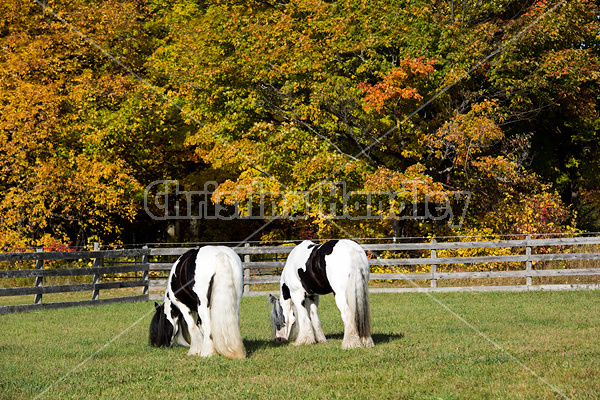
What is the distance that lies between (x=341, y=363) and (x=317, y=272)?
174 centimetres

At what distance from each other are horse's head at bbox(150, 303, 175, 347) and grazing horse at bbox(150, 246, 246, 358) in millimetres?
390

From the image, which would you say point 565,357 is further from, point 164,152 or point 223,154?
point 164,152

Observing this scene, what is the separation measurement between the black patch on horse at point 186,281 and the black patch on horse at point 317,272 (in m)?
1.52

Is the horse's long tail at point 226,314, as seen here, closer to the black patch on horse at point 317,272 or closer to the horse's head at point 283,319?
the black patch on horse at point 317,272

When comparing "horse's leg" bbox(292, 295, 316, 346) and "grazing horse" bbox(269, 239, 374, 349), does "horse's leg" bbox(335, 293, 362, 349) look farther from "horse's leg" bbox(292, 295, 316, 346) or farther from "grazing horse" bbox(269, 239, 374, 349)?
"horse's leg" bbox(292, 295, 316, 346)

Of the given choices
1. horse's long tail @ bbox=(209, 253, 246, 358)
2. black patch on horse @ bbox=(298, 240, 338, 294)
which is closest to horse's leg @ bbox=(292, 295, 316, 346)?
black patch on horse @ bbox=(298, 240, 338, 294)

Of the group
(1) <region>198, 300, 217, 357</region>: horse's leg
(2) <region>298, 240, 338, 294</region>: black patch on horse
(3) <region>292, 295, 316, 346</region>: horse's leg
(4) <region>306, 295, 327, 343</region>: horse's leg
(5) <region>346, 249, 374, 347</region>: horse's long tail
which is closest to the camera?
(1) <region>198, 300, 217, 357</region>: horse's leg

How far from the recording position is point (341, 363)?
24.2 feet

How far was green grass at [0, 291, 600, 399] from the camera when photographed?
6.05m

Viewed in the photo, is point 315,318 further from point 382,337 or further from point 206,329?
point 206,329

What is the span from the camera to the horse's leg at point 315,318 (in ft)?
30.3

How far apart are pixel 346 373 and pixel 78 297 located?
48.1 ft

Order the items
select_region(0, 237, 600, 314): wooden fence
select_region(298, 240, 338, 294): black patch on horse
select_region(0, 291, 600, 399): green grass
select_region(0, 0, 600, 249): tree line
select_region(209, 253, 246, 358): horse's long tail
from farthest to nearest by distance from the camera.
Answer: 1. select_region(0, 0, 600, 249): tree line
2. select_region(0, 237, 600, 314): wooden fence
3. select_region(298, 240, 338, 294): black patch on horse
4. select_region(209, 253, 246, 358): horse's long tail
5. select_region(0, 291, 600, 399): green grass

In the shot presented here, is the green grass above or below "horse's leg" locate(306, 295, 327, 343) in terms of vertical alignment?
below
